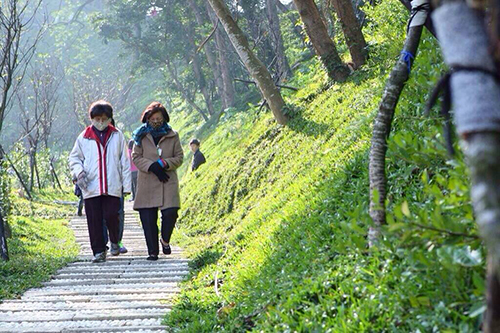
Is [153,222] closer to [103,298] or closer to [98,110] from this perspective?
[98,110]

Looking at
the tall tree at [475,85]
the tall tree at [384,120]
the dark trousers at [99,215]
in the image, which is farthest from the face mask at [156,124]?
the tall tree at [475,85]

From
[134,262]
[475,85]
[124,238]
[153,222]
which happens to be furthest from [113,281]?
[475,85]

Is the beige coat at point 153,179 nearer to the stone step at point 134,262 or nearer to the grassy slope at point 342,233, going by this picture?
the stone step at point 134,262

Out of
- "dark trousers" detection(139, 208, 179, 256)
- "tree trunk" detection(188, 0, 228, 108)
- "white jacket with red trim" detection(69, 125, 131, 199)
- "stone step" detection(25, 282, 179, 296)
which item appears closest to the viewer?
"stone step" detection(25, 282, 179, 296)

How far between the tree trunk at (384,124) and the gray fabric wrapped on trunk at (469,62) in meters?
2.05

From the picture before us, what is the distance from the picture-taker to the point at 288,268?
4.62 meters

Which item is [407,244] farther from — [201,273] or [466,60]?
[201,273]

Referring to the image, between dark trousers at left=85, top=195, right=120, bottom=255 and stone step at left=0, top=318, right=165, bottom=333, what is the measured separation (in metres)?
3.07

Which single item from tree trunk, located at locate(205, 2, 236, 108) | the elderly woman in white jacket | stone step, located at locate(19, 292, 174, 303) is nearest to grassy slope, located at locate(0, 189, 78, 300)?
stone step, located at locate(19, 292, 174, 303)

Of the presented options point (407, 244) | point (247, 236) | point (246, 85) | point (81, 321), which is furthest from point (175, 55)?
point (407, 244)

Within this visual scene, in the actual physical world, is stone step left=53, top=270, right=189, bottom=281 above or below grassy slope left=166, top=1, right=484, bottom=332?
below

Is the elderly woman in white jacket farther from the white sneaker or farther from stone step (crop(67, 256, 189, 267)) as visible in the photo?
stone step (crop(67, 256, 189, 267))

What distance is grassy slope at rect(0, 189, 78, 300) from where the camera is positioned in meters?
6.85

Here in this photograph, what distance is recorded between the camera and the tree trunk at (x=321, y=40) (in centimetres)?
1012
